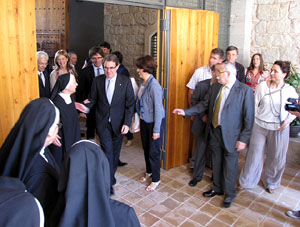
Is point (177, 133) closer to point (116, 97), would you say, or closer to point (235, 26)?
point (116, 97)

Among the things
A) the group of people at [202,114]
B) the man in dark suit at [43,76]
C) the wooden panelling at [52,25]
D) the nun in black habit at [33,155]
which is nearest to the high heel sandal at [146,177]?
the group of people at [202,114]

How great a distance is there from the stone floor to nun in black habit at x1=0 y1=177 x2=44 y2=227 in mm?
2369

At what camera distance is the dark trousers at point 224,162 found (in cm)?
380

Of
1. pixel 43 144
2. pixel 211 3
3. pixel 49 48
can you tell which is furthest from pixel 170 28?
pixel 49 48

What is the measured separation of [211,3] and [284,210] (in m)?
3.54

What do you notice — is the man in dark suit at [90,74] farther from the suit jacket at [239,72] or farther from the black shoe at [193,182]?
the suit jacket at [239,72]

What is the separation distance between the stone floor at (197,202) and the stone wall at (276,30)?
2.24 meters

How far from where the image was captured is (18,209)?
1203 mm

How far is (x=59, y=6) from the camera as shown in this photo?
7195mm

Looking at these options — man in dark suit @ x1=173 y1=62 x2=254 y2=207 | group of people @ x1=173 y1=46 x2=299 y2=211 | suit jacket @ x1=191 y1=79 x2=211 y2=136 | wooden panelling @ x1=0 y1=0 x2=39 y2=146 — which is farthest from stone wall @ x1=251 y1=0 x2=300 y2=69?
wooden panelling @ x1=0 y1=0 x2=39 y2=146

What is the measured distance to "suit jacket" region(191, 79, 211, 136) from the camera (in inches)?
167

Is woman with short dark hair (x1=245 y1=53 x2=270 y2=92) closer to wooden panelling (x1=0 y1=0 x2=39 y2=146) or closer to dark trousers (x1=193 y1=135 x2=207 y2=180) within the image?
dark trousers (x1=193 y1=135 x2=207 y2=180)

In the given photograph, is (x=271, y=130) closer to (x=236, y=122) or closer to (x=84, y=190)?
(x=236, y=122)

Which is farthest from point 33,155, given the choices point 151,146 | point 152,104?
A: point 151,146
